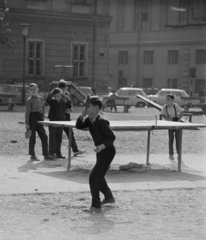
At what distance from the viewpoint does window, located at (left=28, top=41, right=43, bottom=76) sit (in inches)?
1822

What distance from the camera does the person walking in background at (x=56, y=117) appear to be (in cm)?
1490

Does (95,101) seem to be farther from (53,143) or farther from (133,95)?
(133,95)

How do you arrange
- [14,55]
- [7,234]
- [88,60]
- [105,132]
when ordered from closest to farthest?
[7,234] < [105,132] < [14,55] < [88,60]

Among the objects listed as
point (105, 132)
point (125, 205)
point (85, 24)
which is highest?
point (85, 24)

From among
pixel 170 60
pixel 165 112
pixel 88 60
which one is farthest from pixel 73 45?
pixel 165 112

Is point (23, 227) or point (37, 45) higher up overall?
point (37, 45)

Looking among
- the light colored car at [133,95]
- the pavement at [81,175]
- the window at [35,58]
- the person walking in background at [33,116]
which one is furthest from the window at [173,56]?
the person walking in background at [33,116]

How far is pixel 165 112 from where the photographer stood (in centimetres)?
1583

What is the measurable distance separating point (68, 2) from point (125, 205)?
126 feet

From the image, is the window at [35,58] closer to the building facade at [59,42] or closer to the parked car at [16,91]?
the building facade at [59,42]

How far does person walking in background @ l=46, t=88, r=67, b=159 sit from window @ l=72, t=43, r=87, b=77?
32.6m

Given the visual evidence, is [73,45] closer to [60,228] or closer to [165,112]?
[165,112]

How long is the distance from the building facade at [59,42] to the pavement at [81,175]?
29.6 metres

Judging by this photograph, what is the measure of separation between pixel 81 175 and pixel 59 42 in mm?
35104
